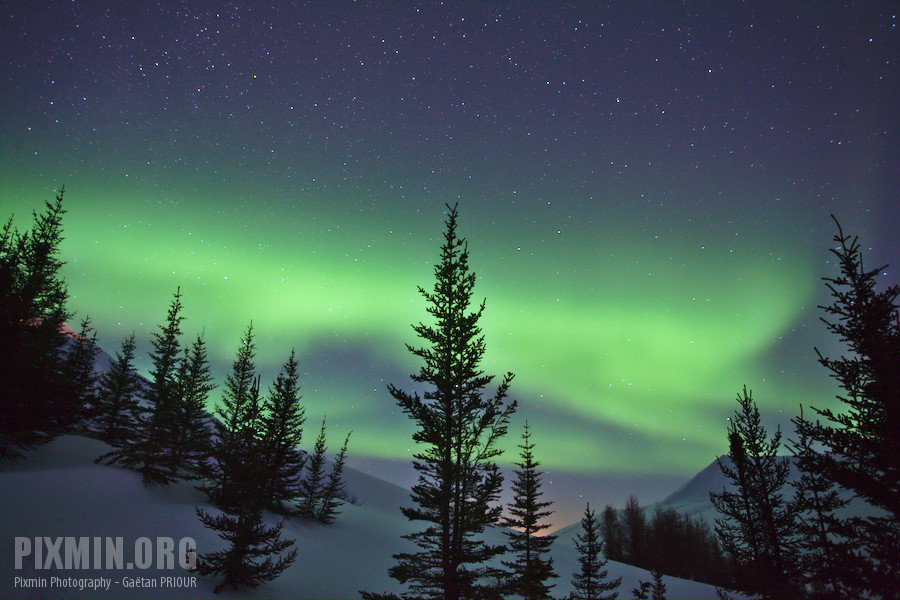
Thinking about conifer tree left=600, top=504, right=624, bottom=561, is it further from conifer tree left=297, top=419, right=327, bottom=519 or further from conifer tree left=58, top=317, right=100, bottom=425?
conifer tree left=58, top=317, right=100, bottom=425

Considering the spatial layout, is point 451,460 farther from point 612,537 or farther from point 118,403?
point 612,537

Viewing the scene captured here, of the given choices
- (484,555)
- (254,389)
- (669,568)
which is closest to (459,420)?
(484,555)

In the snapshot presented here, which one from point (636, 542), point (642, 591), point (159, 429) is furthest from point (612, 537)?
point (159, 429)

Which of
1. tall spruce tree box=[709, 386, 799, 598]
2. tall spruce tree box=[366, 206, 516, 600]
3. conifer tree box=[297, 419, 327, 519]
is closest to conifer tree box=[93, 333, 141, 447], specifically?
conifer tree box=[297, 419, 327, 519]

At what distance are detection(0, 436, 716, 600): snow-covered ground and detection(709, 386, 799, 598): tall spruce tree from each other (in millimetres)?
20084

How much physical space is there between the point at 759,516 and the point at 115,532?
27351 mm

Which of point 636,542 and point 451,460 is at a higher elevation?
point 451,460

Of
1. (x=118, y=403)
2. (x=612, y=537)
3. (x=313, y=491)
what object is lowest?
A: (x=612, y=537)

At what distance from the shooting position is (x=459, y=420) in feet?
52.7

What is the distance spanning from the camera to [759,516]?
16328 mm

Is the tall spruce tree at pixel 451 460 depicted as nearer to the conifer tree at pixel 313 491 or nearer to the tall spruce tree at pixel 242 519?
the tall spruce tree at pixel 242 519

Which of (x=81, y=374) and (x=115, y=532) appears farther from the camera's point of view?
(x=81, y=374)

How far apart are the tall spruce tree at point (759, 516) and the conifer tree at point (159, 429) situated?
30.6m

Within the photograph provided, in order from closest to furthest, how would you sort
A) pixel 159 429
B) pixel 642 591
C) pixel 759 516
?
pixel 759 516
pixel 159 429
pixel 642 591
